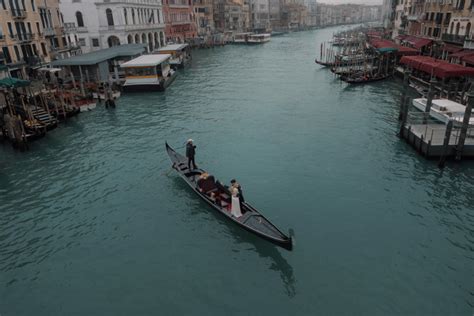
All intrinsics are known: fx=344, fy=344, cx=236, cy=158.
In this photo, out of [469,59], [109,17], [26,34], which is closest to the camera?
[469,59]

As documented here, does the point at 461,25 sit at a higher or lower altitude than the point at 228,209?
higher

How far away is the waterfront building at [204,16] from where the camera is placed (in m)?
126

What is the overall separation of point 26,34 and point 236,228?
141 ft

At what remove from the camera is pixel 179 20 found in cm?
10706

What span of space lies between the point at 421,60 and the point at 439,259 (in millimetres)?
34768

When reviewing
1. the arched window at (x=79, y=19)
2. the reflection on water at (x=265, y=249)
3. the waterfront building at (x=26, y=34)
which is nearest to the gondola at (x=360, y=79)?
the reflection on water at (x=265, y=249)

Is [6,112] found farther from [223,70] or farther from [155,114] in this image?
[223,70]

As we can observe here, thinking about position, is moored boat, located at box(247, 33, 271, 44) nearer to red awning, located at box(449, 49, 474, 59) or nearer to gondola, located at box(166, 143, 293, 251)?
red awning, located at box(449, 49, 474, 59)

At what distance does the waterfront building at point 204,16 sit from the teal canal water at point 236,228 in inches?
4189

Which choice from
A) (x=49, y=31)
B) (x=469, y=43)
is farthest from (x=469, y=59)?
(x=49, y=31)

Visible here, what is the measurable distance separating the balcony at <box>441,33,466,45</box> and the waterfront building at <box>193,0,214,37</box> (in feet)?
305

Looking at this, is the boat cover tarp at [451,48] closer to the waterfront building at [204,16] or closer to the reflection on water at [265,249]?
the reflection on water at [265,249]

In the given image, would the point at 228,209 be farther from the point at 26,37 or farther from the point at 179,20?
the point at 179,20

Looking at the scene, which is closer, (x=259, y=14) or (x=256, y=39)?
(x=256, y=39)
